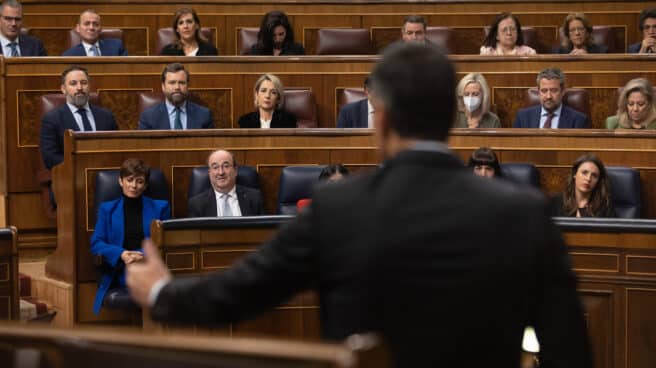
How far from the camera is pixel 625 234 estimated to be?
120 inches

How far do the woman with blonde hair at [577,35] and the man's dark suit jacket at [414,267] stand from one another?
12.8ft

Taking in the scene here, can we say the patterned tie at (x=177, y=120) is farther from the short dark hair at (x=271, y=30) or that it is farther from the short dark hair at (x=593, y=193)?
the short dark hair at (x=593, y=193)

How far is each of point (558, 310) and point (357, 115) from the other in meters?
3.12

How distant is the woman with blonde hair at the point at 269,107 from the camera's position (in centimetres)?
433

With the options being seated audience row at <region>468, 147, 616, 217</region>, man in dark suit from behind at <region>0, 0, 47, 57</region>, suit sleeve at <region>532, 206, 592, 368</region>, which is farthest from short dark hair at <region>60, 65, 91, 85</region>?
suit sleeve at <region>532, 206, 592, 368</region>

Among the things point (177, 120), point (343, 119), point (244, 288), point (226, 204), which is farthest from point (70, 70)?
point (244, 288)

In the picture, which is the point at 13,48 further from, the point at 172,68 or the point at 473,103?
the point at 473,103

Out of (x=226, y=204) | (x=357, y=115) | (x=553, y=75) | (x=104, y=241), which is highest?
(x=553, y=75)

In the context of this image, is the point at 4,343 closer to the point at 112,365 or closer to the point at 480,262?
the point at 112,365

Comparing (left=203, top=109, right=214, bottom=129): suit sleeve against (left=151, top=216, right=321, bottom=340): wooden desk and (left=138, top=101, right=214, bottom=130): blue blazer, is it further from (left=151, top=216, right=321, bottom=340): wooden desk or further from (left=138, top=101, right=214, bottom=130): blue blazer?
(left=151, top=216, right=321, bottom=340): wooden desk

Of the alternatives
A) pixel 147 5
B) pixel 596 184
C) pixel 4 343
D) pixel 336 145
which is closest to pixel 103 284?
pixel 336 145

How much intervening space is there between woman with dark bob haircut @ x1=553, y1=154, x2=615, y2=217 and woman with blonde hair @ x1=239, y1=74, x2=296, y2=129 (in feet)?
3.83

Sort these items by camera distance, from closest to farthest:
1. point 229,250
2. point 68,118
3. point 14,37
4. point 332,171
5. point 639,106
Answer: point 229,250, point 332,171, point 639,106, point 68,118, point 14,37

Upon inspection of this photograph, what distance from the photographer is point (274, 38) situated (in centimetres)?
500
